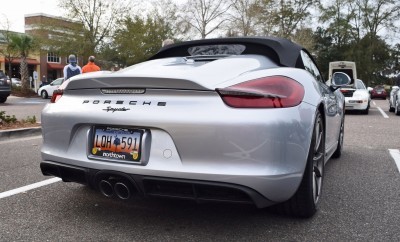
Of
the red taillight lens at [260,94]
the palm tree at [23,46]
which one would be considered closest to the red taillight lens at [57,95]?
the red taillight lens at [260,94]

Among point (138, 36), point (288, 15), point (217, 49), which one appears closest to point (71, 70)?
point (217, 49)

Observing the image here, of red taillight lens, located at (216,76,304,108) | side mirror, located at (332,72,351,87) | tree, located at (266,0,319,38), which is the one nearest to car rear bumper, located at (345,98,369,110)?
side mirror, located at (332,72,351,87)

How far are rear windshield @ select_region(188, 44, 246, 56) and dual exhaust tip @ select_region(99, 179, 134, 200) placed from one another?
5.26 ft

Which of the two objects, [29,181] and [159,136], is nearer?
[159,136]

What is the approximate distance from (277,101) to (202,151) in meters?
0.54

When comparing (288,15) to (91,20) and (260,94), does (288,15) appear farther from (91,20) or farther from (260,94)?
(260,94)

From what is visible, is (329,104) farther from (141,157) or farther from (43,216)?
(43,216)

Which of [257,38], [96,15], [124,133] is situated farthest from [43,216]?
[96,15]

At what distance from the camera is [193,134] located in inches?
95.5

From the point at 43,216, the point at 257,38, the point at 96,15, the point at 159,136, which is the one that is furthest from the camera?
the point at 96,15

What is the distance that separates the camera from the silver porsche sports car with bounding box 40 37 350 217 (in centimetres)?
239

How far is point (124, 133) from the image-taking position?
2.63 metres

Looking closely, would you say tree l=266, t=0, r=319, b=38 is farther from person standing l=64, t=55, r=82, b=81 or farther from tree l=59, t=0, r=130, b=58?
person standing l=64, t=55, r=82, b=81

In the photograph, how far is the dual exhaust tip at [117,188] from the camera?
259 cm
